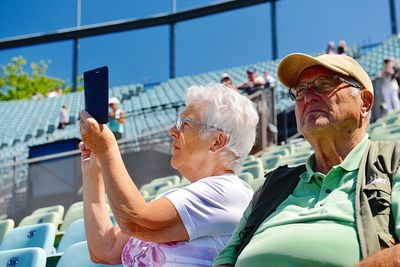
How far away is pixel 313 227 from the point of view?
1651mm

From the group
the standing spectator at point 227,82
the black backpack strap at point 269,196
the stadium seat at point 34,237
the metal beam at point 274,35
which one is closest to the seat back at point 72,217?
the stadium seat at point 34,237

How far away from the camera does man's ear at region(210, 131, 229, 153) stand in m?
2.18

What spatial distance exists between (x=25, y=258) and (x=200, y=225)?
2.98ft

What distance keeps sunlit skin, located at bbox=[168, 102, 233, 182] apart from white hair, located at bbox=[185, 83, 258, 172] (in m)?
0.02

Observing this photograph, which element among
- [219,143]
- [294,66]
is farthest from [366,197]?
[219,143]

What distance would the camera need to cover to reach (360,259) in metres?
1.56

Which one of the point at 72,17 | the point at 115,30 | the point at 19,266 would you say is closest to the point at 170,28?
the point at 115,30

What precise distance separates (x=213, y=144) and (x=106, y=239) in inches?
19.2

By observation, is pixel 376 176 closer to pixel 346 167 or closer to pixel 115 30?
pixel 346 167

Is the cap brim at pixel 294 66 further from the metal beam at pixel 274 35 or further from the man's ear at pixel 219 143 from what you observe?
the metal beam at pixel 274 35

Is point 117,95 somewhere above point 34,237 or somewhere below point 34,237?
below

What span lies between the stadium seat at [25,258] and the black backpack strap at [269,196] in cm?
98

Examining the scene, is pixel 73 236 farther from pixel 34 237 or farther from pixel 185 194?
pixel 185 194

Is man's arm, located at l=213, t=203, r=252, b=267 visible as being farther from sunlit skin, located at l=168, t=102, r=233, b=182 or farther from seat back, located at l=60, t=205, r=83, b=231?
seat back, located at l=60, t=205, r=83, b=231
